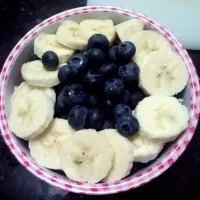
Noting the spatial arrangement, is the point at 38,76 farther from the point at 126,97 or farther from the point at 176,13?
the point at 176,13

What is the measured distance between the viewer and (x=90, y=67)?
0.70 m

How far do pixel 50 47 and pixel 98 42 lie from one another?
0.36 feet

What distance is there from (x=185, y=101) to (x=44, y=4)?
0.51m

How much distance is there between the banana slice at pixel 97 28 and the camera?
752mm

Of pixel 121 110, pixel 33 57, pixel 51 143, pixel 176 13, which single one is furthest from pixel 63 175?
pixel 176 13

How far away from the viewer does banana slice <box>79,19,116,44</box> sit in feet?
2.47

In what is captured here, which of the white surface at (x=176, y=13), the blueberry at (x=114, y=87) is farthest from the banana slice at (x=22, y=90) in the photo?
the white surface at (x=176, y=13)

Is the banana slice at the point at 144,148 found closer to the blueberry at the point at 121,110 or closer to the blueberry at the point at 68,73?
the blueberry at the point at 121,110

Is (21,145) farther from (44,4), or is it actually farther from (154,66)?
(44,4)

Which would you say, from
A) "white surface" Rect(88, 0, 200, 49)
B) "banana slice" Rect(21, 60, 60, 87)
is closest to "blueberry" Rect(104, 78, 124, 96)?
"banana slice" Rect(21, 60, 60, 87)

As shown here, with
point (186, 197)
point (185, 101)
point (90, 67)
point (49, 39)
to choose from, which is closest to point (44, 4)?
point (49, 39)

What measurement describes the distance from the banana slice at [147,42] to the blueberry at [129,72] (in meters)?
0.06

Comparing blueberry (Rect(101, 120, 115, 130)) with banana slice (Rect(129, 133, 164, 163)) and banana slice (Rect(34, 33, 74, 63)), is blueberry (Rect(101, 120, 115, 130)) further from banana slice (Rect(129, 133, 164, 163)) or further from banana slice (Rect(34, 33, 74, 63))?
banana slice (Rect(34, 33, 74, 63))

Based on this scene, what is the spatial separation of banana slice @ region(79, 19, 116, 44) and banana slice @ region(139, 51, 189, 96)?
10 centimetres
